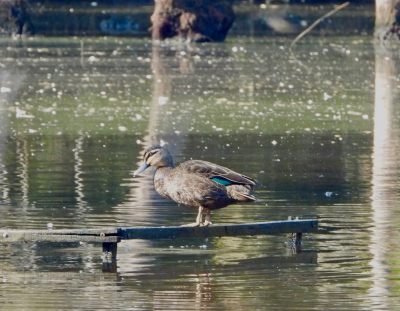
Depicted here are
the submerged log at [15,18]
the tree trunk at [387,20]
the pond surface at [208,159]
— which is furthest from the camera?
the submerged log at [15,18]

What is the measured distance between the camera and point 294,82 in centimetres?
2161

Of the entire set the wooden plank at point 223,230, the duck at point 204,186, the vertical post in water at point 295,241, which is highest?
the duck at point 204,186

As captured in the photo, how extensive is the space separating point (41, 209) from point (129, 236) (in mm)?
2289

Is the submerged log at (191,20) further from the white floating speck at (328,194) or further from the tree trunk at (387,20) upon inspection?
the white floating speck at (328,194)

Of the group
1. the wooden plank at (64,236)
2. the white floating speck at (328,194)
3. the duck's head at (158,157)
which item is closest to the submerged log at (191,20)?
the white floating speck at (328,194)

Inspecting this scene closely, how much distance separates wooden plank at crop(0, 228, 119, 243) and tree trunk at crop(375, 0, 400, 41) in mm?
26773

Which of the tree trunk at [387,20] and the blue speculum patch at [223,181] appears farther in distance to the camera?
the tree trunk at [387,20]

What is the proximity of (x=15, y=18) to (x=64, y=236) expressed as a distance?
2763 centimetres

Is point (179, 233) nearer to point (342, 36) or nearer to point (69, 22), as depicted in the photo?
point (342, 36)

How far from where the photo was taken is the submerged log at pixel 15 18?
34.4m

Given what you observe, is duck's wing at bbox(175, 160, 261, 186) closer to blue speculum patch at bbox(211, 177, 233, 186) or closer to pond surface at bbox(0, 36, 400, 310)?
blue speculum patch at bbox(211, 177, 233, 186)

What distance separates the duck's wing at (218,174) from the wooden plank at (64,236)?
892mm

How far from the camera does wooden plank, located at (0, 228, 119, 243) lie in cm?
775

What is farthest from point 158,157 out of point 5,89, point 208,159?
point 5,89
